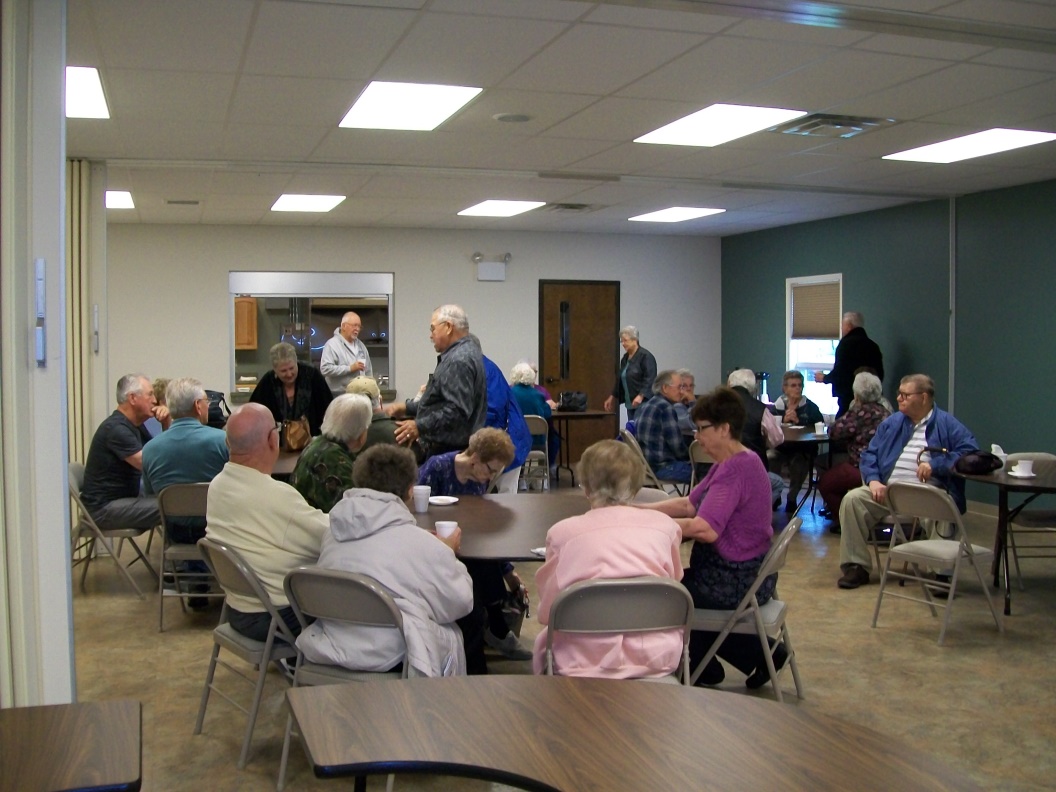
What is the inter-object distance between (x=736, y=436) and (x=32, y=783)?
9.38 ft

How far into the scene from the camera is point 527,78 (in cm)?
482

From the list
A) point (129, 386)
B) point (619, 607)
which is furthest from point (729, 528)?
point (129, 386)

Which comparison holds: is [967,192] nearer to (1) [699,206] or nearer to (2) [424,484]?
(1) [699,206]

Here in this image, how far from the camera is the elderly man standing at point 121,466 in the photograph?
567cm

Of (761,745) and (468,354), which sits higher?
(468,354)

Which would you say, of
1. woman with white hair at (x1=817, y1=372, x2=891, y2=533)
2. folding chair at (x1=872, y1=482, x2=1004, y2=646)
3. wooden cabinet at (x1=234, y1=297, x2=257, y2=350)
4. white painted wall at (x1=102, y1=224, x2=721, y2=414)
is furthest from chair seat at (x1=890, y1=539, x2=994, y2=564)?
wooden cabinet at (x1=234, y1=297, x2=257, y2=350)

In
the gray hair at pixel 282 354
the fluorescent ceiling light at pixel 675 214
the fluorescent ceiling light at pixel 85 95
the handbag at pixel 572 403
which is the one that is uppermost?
the fluorescent ceiling light at pixel 675 214

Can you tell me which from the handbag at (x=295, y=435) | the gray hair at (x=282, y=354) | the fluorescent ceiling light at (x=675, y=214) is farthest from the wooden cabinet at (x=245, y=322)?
the handbag at (x=295, y=435)

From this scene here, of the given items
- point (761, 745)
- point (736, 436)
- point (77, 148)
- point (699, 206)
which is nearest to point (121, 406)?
point (77, 148)

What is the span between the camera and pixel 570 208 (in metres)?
9.65

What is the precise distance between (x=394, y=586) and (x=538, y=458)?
5.73 metres

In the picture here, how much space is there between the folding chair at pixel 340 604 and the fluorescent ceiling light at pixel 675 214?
7.34m

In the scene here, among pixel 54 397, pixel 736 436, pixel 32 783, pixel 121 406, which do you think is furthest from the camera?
pixel 121 406

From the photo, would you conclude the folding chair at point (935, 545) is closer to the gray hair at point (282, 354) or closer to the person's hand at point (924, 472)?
the person's hand at point (924, 472)
